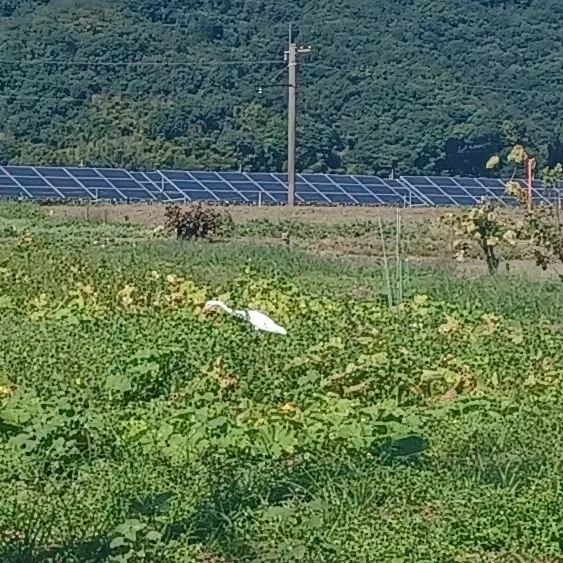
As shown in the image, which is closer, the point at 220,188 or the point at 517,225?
the point at 517,225

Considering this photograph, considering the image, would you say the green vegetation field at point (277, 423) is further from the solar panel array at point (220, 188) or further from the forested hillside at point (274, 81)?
the forested hillside at point (274, 81)

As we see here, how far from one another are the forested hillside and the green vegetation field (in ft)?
138

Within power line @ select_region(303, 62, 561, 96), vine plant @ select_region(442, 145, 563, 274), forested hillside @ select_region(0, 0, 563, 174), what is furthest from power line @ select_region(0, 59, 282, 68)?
vine plant @ select_region(442, 145, 563, 274)

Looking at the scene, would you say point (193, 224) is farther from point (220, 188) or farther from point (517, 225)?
point (220, 188)

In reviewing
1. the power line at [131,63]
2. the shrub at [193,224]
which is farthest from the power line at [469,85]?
the shrub at [193,224]

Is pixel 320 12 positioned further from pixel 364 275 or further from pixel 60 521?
pixel 60 521

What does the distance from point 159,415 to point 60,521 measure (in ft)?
6.12

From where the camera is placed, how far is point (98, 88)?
205 feet

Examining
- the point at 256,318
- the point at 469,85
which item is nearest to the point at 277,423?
the point at 256,318

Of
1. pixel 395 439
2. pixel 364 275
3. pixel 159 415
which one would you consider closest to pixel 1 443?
pixel 159 415

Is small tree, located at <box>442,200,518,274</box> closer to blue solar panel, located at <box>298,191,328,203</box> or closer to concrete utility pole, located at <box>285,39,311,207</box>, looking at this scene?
concrete utility pole, located at <box>285,39,311,207</box>

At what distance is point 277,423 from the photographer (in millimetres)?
6617

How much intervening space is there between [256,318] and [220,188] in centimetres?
3038

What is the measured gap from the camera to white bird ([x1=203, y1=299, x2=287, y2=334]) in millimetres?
9930
